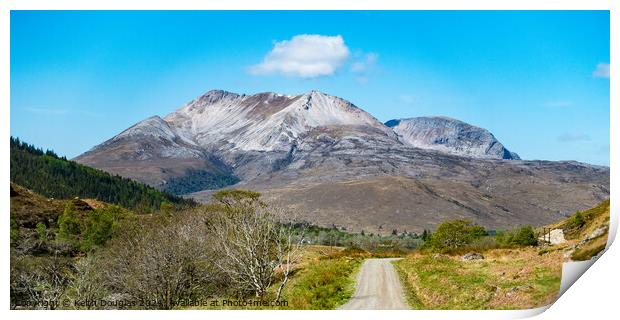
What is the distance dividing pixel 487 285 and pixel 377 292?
5.99m

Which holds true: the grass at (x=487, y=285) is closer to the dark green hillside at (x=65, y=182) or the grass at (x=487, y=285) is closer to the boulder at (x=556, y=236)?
the boulder at (x=556, y=236)

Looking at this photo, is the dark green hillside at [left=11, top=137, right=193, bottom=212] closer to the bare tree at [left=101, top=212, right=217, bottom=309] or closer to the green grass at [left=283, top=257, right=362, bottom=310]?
the bare tree at [left=101, top=212, right=217, bottom=309]

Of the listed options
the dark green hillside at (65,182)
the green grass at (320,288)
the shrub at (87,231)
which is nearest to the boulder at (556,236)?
the green grass at (320,288)

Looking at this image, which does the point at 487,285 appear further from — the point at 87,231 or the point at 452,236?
the point at 452,236

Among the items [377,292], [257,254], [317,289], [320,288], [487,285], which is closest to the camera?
[487,285]

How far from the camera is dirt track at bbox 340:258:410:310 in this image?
33.3 metres

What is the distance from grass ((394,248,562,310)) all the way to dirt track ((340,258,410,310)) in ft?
2.09

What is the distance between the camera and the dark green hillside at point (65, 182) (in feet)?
533

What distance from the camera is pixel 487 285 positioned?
33.4m

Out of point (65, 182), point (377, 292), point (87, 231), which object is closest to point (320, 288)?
point (377, 292)

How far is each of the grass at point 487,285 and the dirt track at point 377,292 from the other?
0.64m
